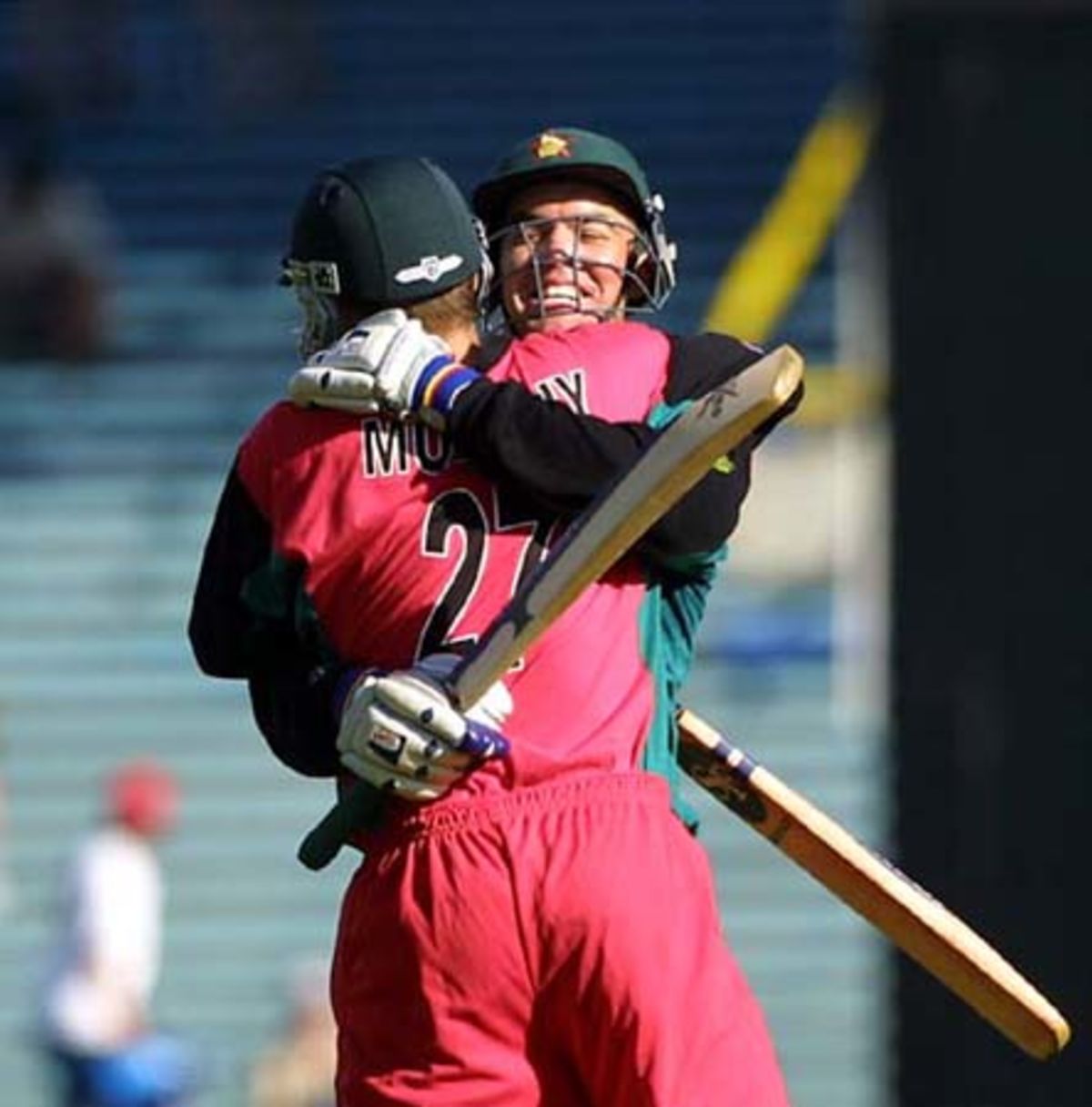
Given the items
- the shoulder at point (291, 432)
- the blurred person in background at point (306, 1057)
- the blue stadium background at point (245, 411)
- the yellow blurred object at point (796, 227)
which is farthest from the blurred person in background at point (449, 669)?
the yellow blurred object at point (796, 227)

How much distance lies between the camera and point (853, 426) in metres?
11.6

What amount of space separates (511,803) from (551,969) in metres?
0.17

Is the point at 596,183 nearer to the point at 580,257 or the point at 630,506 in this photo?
the point at 580,257

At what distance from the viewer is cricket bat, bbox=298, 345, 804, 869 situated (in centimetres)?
360

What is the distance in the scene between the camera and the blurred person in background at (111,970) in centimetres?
959

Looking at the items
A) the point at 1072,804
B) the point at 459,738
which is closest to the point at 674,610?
the point at 459,738

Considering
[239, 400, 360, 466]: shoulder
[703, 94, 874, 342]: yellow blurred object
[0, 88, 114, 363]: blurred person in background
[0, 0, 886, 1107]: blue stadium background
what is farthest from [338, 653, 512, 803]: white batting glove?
[0, 88, 114, 363]: blurred person in background

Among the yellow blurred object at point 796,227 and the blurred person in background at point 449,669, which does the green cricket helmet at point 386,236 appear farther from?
the yellow blurred object at point 796,227

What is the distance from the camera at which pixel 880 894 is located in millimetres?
4043

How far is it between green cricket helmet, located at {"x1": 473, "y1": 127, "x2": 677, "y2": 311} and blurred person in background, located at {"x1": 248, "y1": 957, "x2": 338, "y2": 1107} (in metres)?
6.11

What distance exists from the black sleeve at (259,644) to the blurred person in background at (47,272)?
8225mm

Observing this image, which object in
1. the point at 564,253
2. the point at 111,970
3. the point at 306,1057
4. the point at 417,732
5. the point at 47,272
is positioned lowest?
the point at 306,1057

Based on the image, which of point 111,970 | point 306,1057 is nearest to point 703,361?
point 111,970

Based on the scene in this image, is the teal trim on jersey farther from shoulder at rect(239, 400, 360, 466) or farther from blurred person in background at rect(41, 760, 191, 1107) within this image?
blurred person in background at rect(41, 760, 191, 1107)
